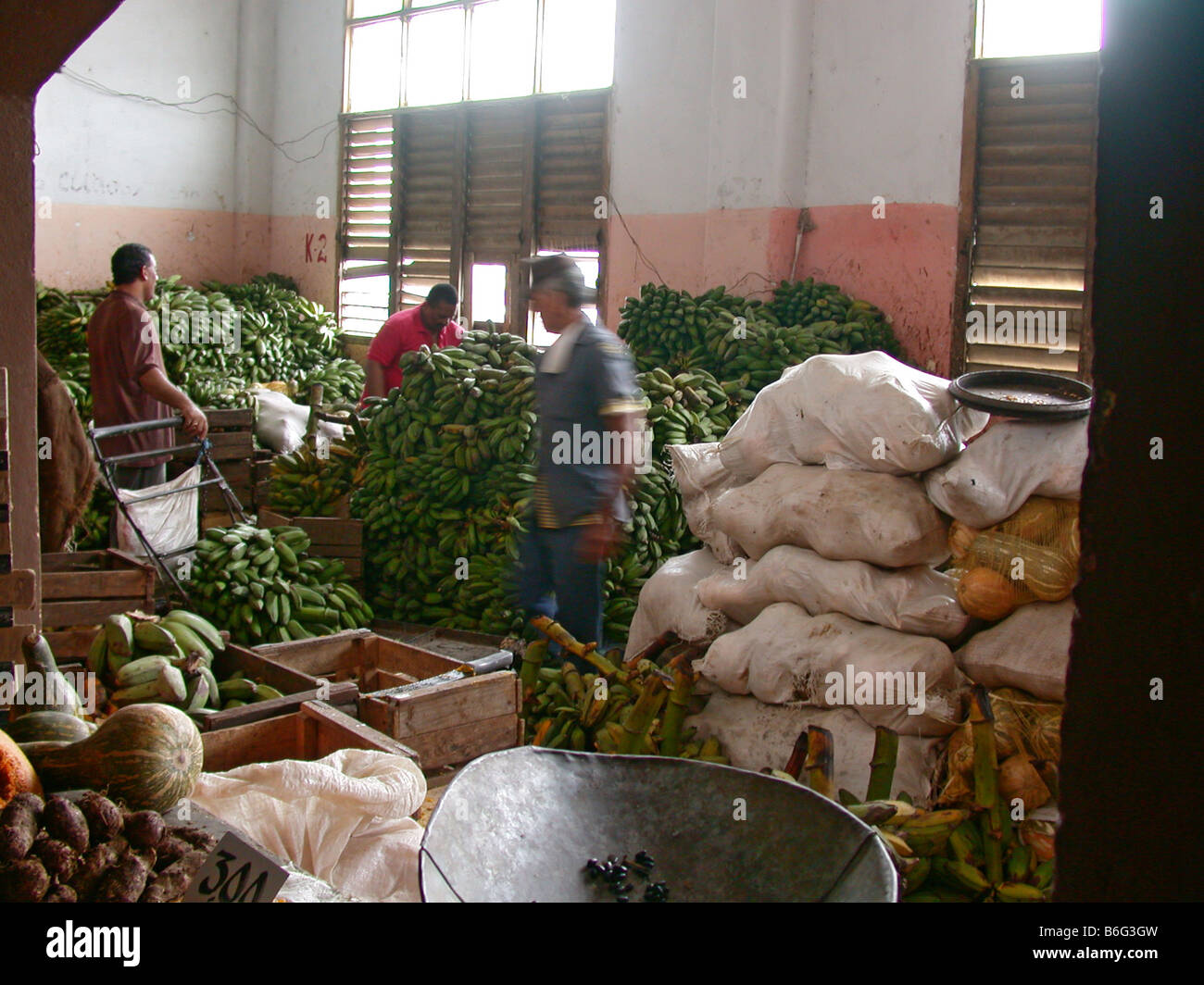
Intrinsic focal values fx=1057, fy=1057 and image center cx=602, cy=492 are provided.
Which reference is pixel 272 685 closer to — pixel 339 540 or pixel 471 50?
pixel 339 540

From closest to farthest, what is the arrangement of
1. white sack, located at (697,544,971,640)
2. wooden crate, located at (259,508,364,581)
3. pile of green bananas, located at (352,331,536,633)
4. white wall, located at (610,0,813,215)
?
1. white sack, located at (697,544,971,640)
2. pile of green bananas, located at (352,331,536,633)
3. wooden crate, located at (259,508,364,581)
4. white wall, located at (610,0,813,215)

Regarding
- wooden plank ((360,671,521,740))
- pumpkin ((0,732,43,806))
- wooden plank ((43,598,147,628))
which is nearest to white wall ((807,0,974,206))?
wooden plank ((360,671,521,740))

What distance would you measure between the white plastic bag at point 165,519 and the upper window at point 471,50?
581cm

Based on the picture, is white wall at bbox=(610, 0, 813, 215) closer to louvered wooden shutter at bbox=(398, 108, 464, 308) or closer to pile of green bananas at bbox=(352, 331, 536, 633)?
louvered wooden shutter at bbox=(398, 108, 464, 308)

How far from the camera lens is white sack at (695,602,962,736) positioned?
329 centimetres

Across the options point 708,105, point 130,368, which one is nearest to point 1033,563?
point 130,368

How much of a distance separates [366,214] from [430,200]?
111 cm

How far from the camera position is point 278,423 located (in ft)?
30.0

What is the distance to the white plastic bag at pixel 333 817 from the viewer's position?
2666 millimetres

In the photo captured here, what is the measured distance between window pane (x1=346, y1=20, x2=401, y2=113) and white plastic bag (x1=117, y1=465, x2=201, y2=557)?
7.25 metres

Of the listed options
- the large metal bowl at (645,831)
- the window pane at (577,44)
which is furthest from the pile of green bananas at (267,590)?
the window pane at (577,44)

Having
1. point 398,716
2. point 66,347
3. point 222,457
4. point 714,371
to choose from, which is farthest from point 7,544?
point 66,347
